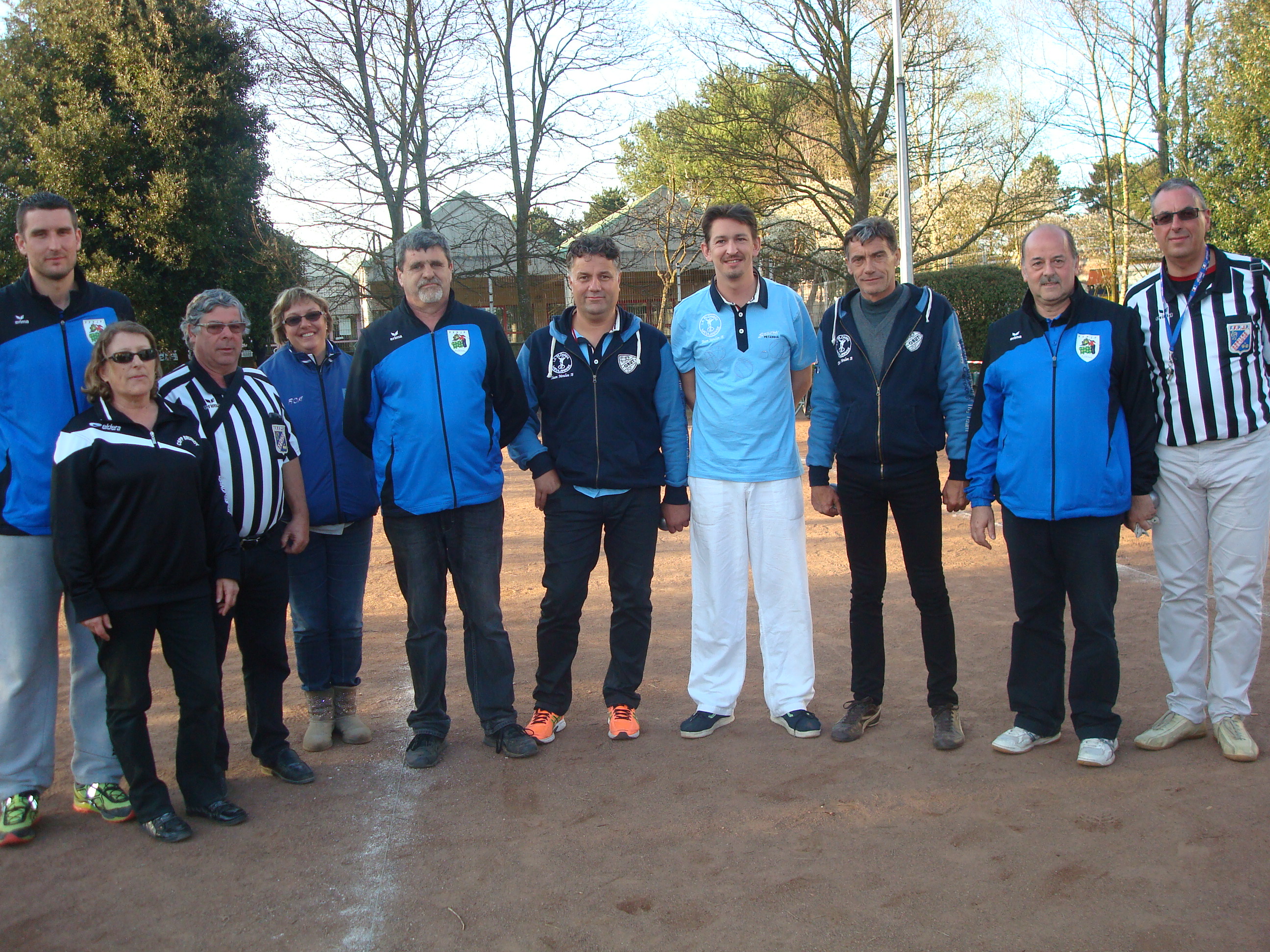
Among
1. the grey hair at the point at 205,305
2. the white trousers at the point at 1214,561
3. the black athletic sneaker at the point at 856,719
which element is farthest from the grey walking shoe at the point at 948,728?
the grey hair at the point at 205,305

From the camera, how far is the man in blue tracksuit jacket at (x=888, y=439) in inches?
168

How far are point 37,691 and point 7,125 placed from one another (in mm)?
18026

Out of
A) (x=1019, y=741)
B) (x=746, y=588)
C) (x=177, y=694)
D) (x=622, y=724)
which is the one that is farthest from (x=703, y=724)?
(x=177, y=694)

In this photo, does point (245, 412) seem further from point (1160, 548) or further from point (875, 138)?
point (875, 138)

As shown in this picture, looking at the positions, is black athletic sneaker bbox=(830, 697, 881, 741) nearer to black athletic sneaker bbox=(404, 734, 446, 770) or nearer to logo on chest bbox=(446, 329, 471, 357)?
black athletic sneaker bbox=(404, 734, 446, 770)

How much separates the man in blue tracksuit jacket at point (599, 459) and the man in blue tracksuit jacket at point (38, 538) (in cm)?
182

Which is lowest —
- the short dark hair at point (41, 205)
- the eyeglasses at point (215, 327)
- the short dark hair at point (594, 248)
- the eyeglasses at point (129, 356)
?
the eyeglasses at point (129, 356)

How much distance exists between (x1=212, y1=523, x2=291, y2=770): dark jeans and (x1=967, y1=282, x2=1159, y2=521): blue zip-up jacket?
3158mm

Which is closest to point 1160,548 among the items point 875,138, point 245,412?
point 245,412

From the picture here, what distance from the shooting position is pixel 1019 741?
4.11 meters

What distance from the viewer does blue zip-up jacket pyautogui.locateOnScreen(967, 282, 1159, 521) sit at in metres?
3.95

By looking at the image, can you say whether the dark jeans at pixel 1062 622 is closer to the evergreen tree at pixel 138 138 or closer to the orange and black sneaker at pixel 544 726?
the orange and black sneaker at pixel 544 726

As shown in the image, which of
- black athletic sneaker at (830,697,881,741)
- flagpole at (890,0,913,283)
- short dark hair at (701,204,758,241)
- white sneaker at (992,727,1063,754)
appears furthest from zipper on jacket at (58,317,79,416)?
flagpole at (890,0,913,283)

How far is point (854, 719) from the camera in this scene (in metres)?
4.42
